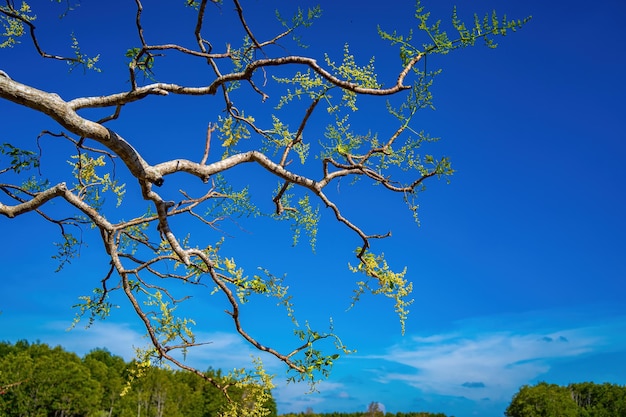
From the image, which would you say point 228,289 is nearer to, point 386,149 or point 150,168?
point 150,168

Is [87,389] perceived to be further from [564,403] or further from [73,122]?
[564,403]

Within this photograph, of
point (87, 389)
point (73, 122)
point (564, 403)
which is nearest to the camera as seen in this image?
point (73, 122)

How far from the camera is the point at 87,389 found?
43.3 metres

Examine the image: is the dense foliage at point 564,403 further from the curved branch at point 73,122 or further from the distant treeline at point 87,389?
the curved branch at point 73,122

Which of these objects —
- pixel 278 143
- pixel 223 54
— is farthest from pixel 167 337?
pixel 223 54

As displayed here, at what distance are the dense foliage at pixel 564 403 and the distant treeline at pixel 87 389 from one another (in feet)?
97.8

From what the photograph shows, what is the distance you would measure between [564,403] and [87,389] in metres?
46.4

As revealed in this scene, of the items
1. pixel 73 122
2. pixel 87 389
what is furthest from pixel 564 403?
pixel 73 122

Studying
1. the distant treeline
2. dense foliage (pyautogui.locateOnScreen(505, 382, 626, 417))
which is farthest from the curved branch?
dense foliage (pyautogui.locateOnScreen(505, 382, 626, 417))

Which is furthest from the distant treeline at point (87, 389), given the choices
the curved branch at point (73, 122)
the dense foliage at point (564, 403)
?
the dense foliage at point (564, 403)

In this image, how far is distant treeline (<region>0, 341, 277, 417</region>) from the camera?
131 ft

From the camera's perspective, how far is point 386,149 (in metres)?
6.18

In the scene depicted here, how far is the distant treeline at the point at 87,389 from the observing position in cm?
4000

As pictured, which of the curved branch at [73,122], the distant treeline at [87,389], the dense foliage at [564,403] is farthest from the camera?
the dense foliage at [564,403]
